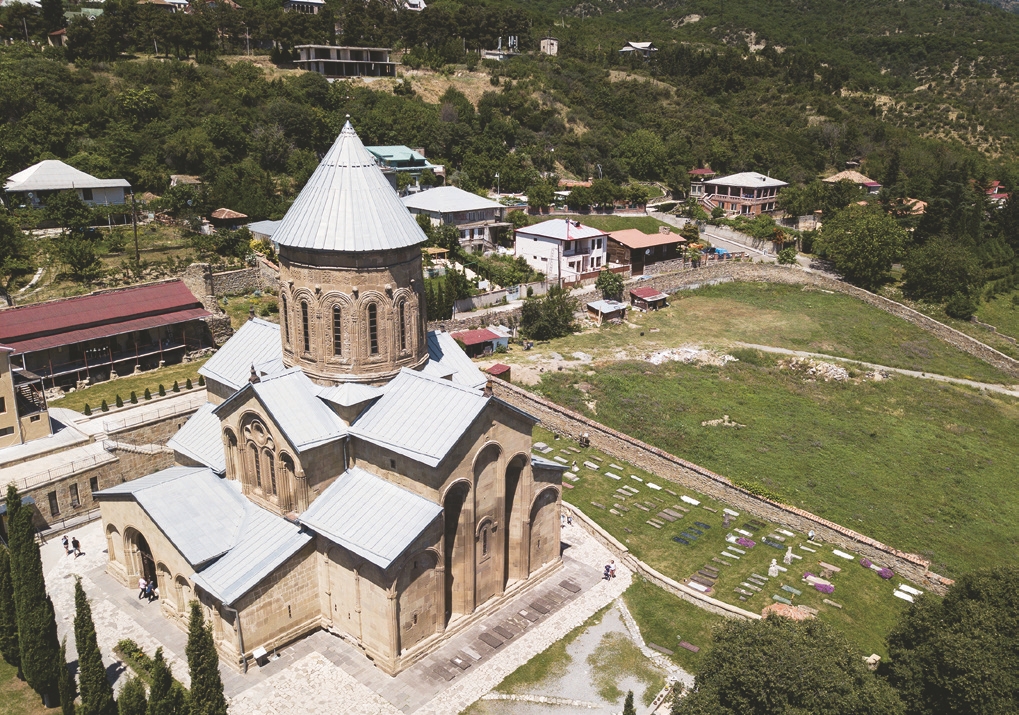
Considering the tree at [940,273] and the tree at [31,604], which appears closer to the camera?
the tree at [31,604]

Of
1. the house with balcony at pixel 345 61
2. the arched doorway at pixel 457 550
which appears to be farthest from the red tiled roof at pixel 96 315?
the house with balcony at pixel 345 61

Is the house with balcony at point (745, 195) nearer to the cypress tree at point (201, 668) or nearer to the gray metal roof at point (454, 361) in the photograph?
the gray metal roof at point (454, 361)

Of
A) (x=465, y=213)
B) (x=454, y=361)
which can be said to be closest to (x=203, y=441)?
(x=454, y=361)

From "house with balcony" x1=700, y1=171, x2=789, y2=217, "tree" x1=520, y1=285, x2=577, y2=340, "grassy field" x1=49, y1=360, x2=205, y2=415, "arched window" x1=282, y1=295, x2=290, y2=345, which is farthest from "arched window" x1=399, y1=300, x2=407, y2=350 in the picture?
"house with balcony" x1=700, y1=171, x2=789, y2=217

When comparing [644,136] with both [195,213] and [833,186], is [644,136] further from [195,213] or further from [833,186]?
[195,213]

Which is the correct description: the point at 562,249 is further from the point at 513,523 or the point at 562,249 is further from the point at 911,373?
the point at 513,523

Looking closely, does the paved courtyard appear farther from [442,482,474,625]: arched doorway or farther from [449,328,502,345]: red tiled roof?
[449,328,502,345]: red tiled roof
